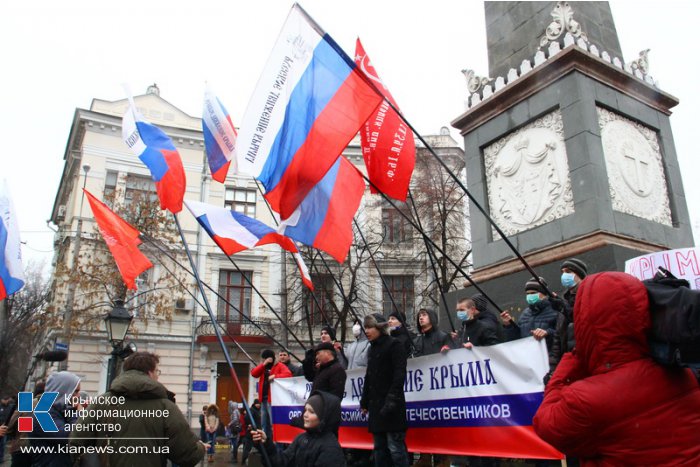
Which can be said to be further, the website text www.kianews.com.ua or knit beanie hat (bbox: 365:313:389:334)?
knit beanie hat (bbox: 365:313:389:334)

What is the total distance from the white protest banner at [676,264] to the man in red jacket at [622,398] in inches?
114

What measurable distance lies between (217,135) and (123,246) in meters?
2.48

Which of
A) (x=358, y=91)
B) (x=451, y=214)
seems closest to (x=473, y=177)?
(x=358, y=91)

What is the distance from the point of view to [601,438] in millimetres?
2176

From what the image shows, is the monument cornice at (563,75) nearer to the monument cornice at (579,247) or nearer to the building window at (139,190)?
the monument cornice at (579,247)

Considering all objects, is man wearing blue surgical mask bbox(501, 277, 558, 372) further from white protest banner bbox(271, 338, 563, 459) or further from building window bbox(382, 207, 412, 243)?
building window bbox(382, 207, 412, 243)

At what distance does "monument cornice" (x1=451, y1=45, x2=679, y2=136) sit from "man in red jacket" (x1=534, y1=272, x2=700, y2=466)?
231 inches

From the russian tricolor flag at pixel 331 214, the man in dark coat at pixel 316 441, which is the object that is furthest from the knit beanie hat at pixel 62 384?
the russian tricolor flag at pixel 331 214

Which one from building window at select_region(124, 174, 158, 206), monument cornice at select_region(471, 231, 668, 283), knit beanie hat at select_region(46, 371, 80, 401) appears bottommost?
knit beanie hat at select_region(46, 371, 80, 401)

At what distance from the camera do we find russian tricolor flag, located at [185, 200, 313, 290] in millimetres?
7870

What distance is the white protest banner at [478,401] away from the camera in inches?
192

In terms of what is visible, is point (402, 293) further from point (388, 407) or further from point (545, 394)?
point (545, 394)

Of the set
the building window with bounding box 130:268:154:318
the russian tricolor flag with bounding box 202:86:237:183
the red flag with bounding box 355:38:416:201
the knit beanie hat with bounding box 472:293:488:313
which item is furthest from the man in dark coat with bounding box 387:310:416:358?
the building window with bounding box 130:268:154:318

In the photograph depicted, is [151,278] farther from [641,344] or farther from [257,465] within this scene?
[641,344]
